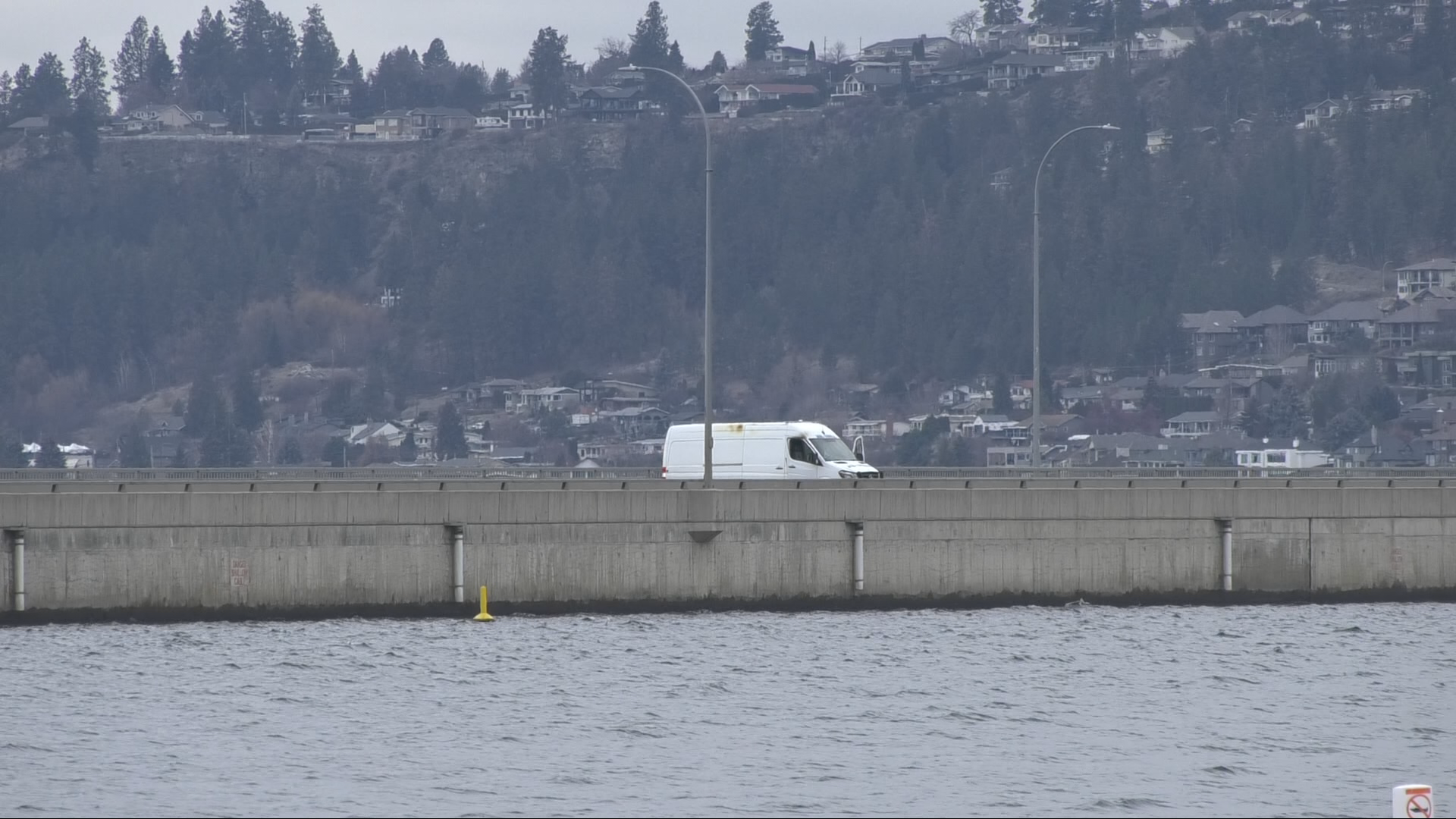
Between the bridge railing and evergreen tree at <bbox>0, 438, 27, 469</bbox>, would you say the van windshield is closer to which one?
the bridge railing

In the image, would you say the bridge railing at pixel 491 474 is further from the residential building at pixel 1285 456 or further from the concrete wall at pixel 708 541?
the residential building at pixel 1285 456

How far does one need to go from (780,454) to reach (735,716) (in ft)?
59.6

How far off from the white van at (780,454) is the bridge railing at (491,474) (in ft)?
5.61

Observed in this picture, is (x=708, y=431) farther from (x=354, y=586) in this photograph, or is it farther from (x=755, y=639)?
(x=354, y=586)

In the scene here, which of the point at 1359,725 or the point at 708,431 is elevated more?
the point at 708,431

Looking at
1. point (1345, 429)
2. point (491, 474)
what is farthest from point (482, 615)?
point (1345, 429)

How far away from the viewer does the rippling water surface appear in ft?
90.8

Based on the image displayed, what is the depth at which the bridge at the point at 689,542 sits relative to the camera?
39438mm

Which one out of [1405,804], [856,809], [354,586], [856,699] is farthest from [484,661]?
[1405,804]

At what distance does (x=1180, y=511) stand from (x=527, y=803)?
2243 cm

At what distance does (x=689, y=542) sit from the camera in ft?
141

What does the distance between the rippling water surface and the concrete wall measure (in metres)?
0.88

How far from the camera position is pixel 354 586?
40625 mm

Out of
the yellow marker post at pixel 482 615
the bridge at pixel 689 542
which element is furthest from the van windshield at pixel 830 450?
the yellow marker post at pixel 482 615
